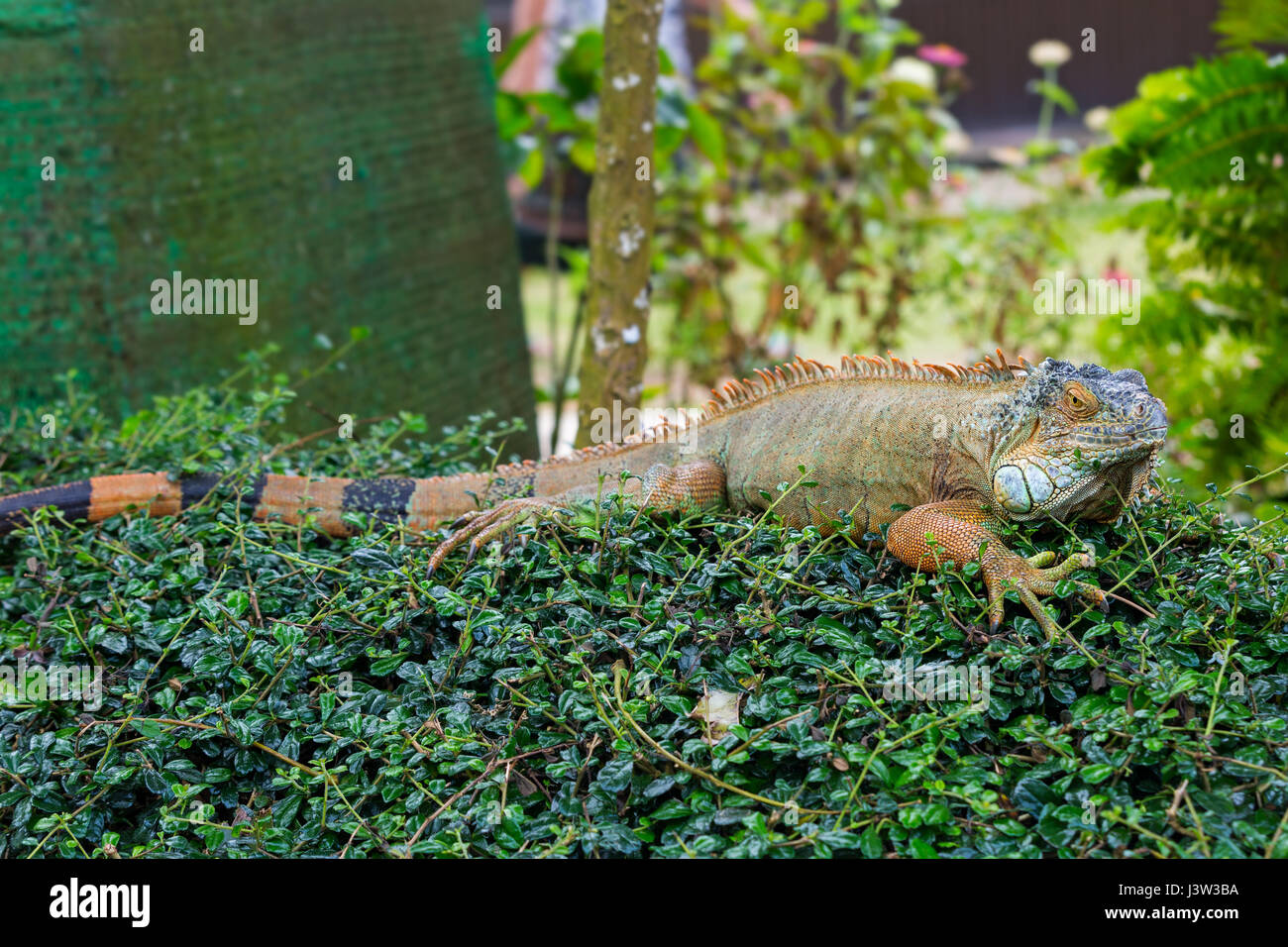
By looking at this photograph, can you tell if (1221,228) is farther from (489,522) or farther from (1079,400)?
(489,522)

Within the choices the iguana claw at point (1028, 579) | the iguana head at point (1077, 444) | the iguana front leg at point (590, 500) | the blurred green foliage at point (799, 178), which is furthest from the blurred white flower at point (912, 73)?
the iguana claw at point (1028, 579)

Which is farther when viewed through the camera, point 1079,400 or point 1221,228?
point 1221,228

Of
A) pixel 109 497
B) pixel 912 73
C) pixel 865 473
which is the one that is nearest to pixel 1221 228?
pixel 912 73

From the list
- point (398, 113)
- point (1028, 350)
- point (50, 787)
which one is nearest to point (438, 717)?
point (50, 787)

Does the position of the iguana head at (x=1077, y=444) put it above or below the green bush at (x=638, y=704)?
above

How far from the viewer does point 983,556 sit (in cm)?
254

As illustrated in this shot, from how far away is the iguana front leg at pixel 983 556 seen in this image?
2.42m

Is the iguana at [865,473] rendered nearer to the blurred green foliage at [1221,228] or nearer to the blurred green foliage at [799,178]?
the blurred green foliage at [1221,228]

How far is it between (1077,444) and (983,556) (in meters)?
0.34

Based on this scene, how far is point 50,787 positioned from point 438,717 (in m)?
0.80

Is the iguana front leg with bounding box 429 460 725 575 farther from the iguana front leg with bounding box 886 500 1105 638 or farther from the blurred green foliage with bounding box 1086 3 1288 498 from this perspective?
the blurred green foliage with bounding box 1086 3 1288 498

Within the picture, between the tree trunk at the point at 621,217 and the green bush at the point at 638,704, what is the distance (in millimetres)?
1539

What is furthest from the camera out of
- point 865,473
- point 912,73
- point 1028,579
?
point 912,73

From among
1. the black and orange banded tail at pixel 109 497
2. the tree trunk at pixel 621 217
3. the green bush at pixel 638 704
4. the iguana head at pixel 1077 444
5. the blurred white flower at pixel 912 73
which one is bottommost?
the green bush at pixel 638 704
